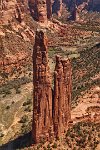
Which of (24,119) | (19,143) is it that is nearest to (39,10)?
(24,119)

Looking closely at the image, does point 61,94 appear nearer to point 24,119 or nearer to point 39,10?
point 24,119

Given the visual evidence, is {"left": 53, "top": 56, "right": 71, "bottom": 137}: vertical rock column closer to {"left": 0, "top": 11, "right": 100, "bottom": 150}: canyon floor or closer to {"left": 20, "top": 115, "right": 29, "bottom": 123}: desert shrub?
{"left": 0, "top": 11, "right": 100, "bottom": 150}: canyon floor

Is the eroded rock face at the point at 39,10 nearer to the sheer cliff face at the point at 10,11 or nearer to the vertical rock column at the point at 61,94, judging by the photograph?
the sheer cliff face at the point at 10,11

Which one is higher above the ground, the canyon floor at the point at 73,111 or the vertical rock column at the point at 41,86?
the vertical rock column at the point at 41,86

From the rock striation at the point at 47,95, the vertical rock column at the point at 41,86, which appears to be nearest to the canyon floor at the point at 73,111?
the rock striation at the point at 47,95

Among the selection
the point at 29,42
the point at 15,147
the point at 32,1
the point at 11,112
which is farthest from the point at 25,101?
the point at 32,1

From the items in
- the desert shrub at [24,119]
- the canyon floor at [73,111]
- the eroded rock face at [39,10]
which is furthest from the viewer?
the eroded rock face at [39,10]
